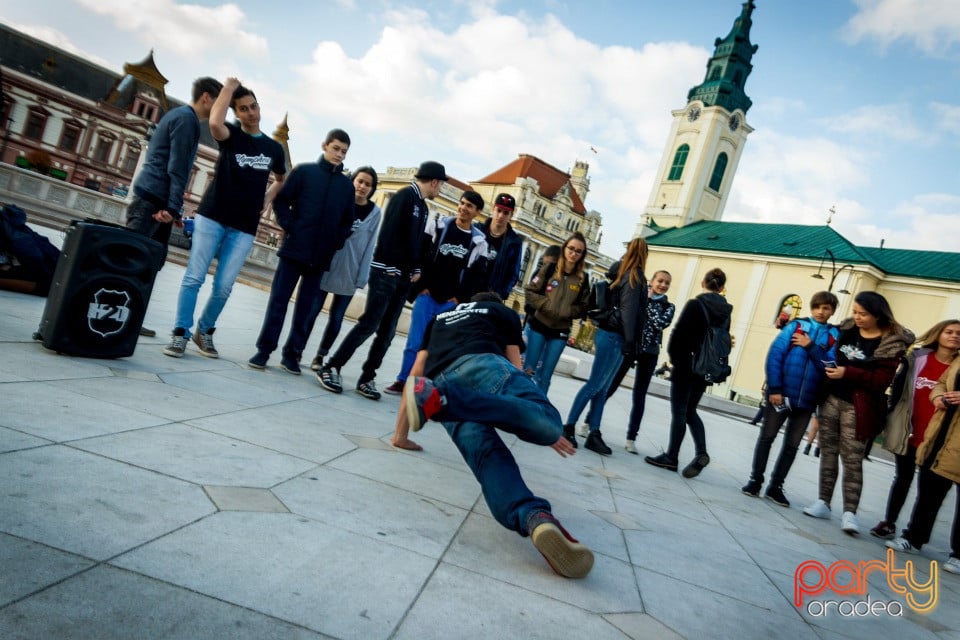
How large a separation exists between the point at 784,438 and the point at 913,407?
39.3 inches

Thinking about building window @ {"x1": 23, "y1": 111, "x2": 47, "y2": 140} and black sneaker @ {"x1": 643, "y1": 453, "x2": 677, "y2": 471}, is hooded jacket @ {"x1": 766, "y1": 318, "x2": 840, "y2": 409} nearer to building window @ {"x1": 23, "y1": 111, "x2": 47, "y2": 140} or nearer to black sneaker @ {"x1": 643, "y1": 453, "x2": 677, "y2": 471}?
black sneaker @ {"x1": 643, "y1": 453, "x2": 677, "y2": 471}

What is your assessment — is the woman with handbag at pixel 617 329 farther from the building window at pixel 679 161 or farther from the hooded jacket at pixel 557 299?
the building window at pixel 679 161

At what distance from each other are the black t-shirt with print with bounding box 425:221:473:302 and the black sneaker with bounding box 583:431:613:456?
1950 millimetres

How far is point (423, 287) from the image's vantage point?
5535 millimetres

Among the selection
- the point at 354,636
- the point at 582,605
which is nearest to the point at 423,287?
the point at 582,605

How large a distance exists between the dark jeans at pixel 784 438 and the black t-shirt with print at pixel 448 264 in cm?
306

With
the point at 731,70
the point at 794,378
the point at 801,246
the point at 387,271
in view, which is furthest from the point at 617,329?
the point at 731,70

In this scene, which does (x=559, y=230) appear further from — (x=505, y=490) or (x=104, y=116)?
(x=505, y=490)

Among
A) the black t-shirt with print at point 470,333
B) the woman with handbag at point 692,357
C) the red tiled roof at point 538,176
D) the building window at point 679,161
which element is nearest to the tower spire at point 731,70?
the building window at point 679,161

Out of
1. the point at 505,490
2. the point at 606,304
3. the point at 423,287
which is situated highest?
the point at 606,304

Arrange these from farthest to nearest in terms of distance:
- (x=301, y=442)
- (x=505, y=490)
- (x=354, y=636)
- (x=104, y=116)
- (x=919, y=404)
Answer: (x=104, y=116), (x=919, y=404), (x=301, y=442), (x=505, y=490), (x=354, y=636)

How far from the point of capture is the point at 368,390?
532cm

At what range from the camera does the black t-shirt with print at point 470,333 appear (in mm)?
3082

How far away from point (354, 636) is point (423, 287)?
4126mm
